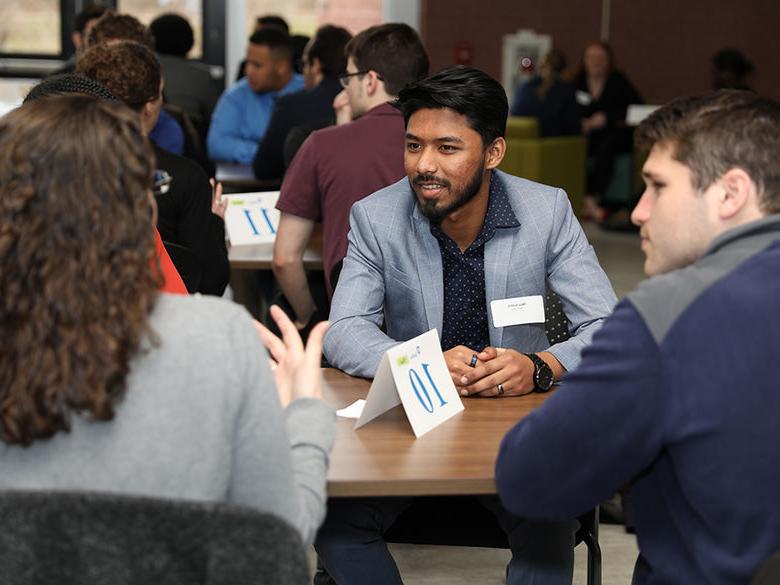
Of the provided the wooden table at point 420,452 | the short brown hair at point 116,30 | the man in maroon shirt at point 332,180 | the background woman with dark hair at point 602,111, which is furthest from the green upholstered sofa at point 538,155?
the wooden table at point 420,452

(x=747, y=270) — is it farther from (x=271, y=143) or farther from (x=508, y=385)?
(x=271, y=143)

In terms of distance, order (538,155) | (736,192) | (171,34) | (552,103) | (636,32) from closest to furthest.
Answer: (736,192) < (171,34) < (538,155) < (552,103) < (636,32)

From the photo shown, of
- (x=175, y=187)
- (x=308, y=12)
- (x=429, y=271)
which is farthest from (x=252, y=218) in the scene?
(x=308, y=12)

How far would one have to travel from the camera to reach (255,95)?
6.80 meters

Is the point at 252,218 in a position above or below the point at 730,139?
below

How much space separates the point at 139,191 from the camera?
58.9 inches

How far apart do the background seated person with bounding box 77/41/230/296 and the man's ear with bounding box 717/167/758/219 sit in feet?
7.35

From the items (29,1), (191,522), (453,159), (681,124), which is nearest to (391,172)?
(453,159)

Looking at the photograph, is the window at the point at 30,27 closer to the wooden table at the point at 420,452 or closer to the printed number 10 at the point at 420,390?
the wooden table at the point at 420,452

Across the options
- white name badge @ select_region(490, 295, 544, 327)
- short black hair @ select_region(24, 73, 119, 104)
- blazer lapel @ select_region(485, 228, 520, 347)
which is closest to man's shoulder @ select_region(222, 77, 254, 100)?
short black hair @ select_region(24, 73, 119, 104)

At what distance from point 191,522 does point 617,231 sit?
903 cm

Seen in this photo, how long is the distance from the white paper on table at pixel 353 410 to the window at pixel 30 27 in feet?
31.5

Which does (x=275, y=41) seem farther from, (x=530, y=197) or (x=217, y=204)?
(x=530, y=197)

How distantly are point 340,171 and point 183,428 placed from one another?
2.54 m
